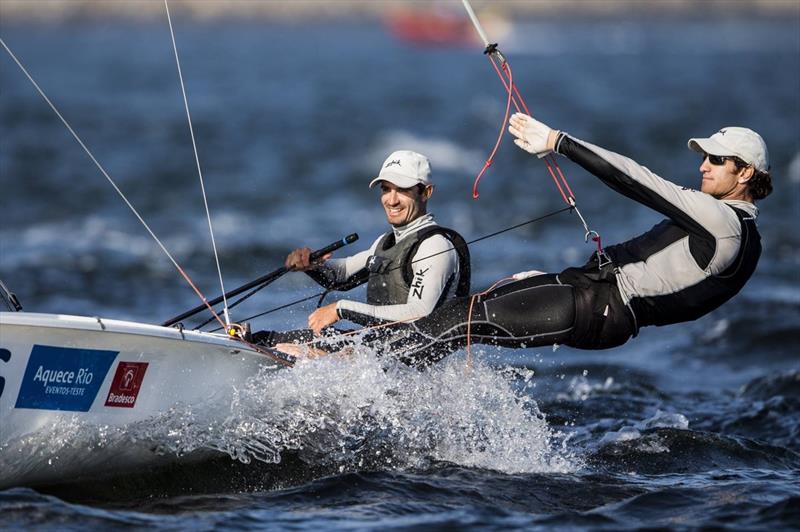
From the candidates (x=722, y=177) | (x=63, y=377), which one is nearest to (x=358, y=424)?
(x=63, y=377)

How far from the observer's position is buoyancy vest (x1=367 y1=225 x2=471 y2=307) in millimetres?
6215

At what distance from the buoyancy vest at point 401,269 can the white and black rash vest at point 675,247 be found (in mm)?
779

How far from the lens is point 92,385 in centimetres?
555

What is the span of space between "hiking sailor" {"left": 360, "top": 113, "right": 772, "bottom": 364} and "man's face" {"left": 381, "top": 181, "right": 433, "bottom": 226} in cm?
56

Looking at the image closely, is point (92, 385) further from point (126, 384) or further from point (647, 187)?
point (647, 187)

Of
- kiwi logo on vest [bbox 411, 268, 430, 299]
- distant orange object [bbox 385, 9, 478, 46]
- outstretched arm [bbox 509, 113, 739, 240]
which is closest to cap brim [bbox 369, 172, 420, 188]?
kiwi logo on vest [bbox 411, 268, 430, 299]

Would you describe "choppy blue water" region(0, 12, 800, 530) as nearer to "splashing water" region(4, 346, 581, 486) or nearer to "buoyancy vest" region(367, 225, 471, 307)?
"splashing water" region(4, 346, 581, 486)

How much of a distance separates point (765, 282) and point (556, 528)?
26.4 feet

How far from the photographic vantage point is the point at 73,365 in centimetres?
548

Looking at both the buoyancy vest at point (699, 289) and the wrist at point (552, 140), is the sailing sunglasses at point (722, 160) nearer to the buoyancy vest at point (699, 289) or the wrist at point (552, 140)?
the buoyancy vest at point (699, 289)

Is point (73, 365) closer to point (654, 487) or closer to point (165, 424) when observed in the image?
point (165, 424)

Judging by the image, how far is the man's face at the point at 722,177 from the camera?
19.4ft

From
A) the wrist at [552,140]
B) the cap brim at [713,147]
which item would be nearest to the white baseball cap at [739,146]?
the cap brim at [713,147]

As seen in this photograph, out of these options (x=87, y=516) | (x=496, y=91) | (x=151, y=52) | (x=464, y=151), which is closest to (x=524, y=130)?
(x=87, y=516)
